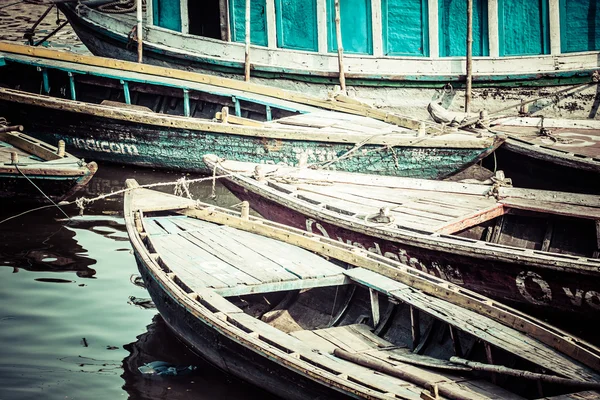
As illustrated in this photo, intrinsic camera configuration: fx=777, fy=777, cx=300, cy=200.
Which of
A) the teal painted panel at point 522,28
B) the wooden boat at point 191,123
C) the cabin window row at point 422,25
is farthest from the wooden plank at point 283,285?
the teal painted panel at point 522,28

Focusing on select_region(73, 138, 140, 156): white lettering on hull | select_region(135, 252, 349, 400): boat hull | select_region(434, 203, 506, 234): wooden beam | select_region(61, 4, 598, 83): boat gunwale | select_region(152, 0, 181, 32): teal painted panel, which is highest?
select_region(152, 0, 181, 32): teal painted panel

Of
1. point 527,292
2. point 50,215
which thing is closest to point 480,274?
point 527,292

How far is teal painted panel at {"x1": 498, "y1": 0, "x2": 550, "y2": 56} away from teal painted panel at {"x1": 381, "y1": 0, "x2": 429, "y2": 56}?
1339mm

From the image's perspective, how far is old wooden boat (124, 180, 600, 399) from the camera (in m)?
5.67

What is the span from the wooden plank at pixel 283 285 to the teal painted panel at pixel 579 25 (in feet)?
27.4

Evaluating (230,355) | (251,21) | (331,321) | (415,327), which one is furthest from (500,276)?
(251,21)

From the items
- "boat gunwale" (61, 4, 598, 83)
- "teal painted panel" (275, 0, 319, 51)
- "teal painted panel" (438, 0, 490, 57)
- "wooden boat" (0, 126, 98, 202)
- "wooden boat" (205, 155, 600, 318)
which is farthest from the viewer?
"teal painted panel" (275, 0, 319, 51)

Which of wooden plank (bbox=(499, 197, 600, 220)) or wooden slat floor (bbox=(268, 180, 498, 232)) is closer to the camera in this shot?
wooden plank (bbox=(499, 197, 600, 220))

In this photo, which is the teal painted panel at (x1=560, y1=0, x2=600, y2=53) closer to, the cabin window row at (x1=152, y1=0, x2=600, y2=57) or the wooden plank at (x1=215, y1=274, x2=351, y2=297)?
the cabin window row at (x1=152, y1=0, x2=600, y2=57)

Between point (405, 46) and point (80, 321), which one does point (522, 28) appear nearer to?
point (405, 46)

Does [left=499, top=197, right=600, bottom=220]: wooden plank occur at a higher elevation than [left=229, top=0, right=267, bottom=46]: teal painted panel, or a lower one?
lower

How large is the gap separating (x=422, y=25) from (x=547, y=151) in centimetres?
421

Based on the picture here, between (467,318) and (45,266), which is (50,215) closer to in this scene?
(45,266)

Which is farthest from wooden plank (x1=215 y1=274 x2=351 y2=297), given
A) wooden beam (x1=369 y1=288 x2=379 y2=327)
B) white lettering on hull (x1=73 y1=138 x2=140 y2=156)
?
white lettering on hull (x1=73 y1=138 x2=140 y2=156)
